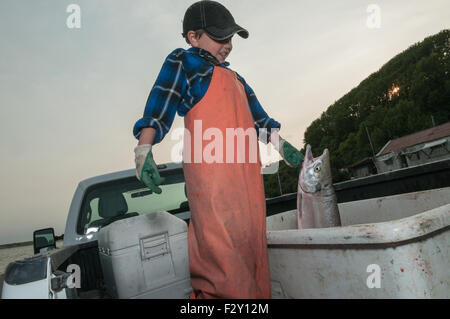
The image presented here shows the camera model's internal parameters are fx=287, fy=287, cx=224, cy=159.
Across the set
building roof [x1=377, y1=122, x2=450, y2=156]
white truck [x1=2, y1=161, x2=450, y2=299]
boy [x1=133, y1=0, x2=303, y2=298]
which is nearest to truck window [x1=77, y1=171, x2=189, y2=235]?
white truck [x1=2, y1=161, x2=450, y2=299]

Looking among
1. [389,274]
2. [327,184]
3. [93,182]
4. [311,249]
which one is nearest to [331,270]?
[311,249]

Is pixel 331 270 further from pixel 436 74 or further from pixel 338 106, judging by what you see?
pixel 338 106

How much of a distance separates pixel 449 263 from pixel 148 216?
172 centimetres

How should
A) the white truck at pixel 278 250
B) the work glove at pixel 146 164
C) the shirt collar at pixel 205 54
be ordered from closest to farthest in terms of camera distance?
the white truck at pixel 278 250 → the work glove at pixel 146 164 → the shirt collar at pixel 205 54

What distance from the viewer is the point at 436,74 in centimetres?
6662

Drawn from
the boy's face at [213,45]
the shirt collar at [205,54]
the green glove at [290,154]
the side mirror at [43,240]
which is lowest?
the side mirror at [43,240]

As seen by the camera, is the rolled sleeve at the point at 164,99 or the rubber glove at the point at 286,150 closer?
the rolled sleeve at the point at 164,99

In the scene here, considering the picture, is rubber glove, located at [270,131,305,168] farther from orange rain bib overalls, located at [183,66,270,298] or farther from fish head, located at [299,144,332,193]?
orange rain bib overalls, located at [183,66,270,298]

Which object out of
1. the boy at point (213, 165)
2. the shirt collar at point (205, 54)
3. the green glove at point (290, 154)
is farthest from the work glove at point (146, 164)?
the green glove at point (290, 154)

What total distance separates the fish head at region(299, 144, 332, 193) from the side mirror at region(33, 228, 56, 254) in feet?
8.14

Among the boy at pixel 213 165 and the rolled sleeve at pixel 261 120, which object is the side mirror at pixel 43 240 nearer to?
the boy at pixel 213 165

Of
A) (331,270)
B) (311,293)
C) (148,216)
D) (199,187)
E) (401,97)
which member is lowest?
(311,293)

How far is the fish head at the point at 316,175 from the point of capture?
2.51 meters

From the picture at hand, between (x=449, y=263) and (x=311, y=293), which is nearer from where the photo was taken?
(x=449, y=263)
